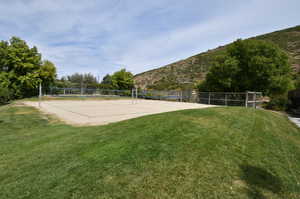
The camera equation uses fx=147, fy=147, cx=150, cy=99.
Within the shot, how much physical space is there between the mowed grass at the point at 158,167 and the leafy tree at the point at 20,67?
24006 millimetres

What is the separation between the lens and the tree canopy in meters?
13.7

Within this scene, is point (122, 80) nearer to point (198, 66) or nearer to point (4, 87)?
point (4, 87)

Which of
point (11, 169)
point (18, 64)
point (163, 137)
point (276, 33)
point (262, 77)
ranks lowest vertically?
point (11, 169)

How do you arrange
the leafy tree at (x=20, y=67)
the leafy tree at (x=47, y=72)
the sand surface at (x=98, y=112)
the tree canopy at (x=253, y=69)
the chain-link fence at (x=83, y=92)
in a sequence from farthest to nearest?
the chain-link fence at (x=83, y=92), the leafy tree at (x=47, y=72), the leafy tree at (x=20, y=67), the tree canopy at (x=253, y=69), the sand surface at (x=98, y=112)

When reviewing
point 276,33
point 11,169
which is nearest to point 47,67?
point 11,169

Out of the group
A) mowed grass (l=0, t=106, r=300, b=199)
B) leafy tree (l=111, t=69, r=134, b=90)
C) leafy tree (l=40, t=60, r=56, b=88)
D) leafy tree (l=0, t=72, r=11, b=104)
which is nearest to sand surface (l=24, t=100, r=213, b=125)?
mowed grass (l=0, t=106, r=300, b=199)

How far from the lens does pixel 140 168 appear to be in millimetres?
2299

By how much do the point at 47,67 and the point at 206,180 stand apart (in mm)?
29885

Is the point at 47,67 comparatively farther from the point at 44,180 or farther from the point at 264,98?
the point at 264,98

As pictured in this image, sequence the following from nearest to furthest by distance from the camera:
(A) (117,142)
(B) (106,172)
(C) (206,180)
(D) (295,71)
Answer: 1. (C) (206,180)
2. (B) (106,172)
3. (A) (117,142)
4. (D) (295,71)

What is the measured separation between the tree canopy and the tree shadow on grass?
14.8 meters

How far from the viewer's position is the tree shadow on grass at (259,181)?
1.83m

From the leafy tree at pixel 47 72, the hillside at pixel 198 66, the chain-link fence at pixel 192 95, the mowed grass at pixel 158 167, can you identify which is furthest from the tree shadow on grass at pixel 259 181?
the leafy tree at pixel 47 72

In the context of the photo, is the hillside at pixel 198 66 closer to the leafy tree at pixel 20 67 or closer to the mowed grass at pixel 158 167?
the mowed grass at pixel 158 167
